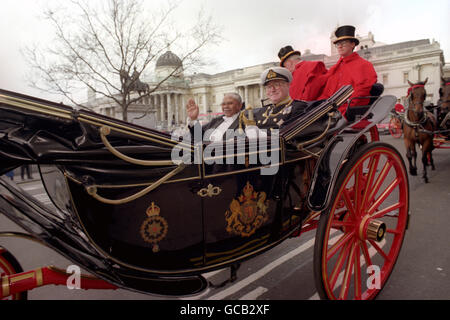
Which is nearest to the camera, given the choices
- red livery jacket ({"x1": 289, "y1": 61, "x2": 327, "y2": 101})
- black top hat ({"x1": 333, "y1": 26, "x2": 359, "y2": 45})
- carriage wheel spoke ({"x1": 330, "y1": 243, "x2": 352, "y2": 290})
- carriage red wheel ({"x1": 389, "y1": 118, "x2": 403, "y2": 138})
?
carriage wheel spoke ({"x1": 330, "y1": 243, "x2": 352, "y2": 290})

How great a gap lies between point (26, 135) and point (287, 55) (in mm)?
3824

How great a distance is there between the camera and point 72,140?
4.19 feet

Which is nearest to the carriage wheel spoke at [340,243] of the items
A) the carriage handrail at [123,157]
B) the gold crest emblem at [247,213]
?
the gold crest emblem at [247,213]

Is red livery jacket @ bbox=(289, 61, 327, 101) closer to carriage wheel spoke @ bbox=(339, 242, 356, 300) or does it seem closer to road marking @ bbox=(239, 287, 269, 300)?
carriage wheel spoke @ bbox=(339, 242, 356, 300)

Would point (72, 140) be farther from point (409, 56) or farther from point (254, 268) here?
point (409, 56)

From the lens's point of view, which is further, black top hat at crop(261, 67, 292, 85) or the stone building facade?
the stone building facade

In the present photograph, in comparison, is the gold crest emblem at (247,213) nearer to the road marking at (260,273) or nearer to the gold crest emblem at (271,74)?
the road marking at (260,273)

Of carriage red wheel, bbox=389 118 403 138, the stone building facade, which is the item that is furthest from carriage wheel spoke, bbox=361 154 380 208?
carriage red wheel, bbox=389 118 403 138

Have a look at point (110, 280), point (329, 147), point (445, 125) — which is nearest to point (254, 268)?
point (329, 147)

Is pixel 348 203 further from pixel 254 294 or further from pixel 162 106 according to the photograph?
pixel 162 106

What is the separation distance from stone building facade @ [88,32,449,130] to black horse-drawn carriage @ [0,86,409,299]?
32.8 feet

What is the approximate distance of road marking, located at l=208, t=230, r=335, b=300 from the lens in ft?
8.54

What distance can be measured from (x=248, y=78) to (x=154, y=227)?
57.6 meters
